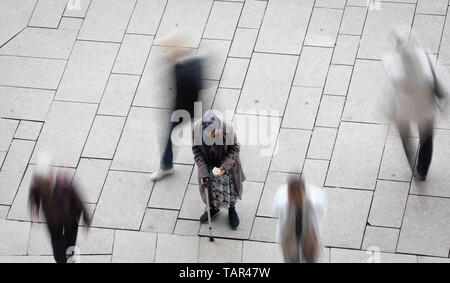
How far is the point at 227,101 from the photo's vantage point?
905 centimetres

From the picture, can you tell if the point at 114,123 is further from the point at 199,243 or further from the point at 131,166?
the point at 199,243

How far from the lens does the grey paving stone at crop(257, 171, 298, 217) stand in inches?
318

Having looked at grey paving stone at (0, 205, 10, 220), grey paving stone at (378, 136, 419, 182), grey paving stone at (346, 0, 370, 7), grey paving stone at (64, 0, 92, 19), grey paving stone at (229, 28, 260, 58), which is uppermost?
grey paving stone at (64, 0, 92, 19)

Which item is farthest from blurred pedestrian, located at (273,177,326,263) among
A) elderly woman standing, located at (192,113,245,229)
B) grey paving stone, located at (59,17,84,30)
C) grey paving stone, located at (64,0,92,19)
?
grey paving stone, located at (64,0,92,19)

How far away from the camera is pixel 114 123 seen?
8984 millimetres

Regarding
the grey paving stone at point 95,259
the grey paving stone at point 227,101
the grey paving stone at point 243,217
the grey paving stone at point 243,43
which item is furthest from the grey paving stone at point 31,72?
the grey paving stone at point 243,217

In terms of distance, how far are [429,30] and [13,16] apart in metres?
5.41

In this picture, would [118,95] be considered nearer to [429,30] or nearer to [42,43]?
[42,43]

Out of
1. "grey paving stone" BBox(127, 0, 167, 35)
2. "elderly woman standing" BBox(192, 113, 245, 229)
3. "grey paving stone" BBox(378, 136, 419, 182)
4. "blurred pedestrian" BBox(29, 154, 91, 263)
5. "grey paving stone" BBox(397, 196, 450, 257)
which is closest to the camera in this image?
"blurred pedestrian" BBox(29, 154, 91, 263)

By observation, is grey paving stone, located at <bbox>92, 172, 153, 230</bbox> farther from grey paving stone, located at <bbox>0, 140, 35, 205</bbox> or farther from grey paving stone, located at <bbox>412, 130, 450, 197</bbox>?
grey paving stone, located at <bbox>412, 130, 450, 197</bbox>

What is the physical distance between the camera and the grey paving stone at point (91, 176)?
836cm

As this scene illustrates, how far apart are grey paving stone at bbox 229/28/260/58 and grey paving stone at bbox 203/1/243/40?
9cm

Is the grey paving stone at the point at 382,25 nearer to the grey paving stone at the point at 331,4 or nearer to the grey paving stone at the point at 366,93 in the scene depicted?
the grey paving stone at the point at 366,93

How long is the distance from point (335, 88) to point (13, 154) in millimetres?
3798
